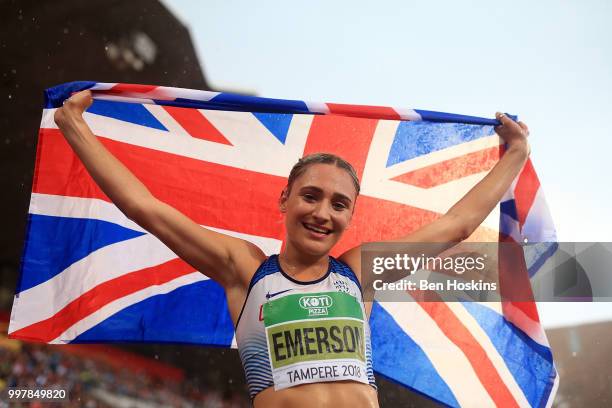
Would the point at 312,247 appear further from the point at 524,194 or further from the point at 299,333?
the point at 524,194

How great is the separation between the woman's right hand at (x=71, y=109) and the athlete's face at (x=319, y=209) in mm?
1163

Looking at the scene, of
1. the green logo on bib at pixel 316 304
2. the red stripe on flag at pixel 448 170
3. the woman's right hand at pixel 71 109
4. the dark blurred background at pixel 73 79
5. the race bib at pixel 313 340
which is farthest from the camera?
the dark blurred background at pixel 73 79

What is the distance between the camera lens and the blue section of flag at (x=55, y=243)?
3.83 meters

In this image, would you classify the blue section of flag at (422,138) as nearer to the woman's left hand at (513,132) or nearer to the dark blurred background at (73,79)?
the woman's left hand at (513,132)

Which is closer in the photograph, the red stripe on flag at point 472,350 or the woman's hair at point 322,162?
the woman's hair at point 322,162

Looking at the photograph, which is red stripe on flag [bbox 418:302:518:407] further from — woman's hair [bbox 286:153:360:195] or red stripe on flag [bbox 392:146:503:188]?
woman's hair [bbox 286:153:360:195]

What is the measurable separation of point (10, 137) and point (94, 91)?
11365 mm

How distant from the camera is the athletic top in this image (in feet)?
9.04

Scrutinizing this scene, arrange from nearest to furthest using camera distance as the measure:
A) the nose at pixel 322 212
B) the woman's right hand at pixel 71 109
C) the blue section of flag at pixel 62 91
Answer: the nose at pixel 322 212, the woman's right hand at pixel 71 109, the blue section of flag at pixel 62 91

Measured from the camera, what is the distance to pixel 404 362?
13.2 ft

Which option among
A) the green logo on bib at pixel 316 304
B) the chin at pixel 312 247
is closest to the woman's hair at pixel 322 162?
the chin at pixel 312 247

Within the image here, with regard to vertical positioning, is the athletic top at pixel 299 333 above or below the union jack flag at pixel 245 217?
below

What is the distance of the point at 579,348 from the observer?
2039 centimetres

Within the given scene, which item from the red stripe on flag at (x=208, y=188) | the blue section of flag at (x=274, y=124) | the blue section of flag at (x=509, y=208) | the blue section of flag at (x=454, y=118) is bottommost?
the blue section of flag at (x=509, y=208)
